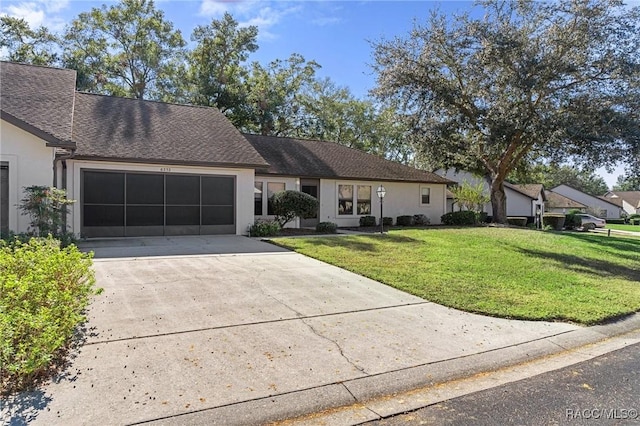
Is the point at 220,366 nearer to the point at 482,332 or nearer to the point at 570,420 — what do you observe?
the point at 570,420

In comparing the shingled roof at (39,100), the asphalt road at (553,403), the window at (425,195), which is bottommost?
the asphalt road at (553,403)

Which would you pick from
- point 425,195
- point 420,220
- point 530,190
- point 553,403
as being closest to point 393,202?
point 420,220

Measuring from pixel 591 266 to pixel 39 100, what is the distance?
1704 cm

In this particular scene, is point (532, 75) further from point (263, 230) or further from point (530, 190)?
point (530, 190)

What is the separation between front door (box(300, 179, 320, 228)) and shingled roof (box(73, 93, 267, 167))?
3.67 meters

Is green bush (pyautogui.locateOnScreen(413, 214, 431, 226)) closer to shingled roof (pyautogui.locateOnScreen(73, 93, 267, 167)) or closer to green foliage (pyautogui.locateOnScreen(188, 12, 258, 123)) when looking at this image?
shingled roof (pyautogui.locateOnScreen(73, 93, 267, 167))

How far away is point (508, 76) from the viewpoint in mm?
14742

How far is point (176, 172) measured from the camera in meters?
13.6

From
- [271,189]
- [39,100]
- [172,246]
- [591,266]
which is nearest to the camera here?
[591,266]

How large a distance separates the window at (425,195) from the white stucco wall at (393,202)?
0.16m

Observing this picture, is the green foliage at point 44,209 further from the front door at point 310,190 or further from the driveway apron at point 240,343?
the front door at point 310,190

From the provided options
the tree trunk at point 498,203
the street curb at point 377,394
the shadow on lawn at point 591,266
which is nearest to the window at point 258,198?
the shadow on lawn at point 591,266

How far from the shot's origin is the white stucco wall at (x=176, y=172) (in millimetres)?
12250

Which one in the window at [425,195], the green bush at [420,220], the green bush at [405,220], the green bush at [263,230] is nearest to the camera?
the green bush at [263,230]
